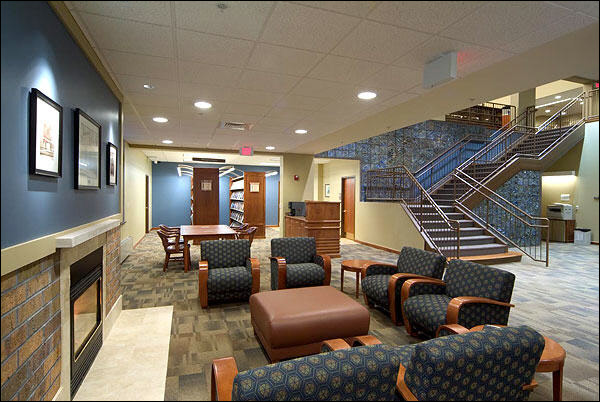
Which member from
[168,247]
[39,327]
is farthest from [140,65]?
Result: [168,247]

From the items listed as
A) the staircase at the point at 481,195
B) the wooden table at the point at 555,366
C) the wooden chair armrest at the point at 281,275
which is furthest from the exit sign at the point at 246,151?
the wooden table at the point at 555,366

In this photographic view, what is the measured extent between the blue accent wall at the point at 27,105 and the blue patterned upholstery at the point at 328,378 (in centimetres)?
95

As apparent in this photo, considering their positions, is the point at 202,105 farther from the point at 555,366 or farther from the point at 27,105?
the point at 555,366

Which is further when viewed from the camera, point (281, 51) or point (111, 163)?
point (111, 163)

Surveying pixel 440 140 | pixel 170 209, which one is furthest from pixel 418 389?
pixel 170 209

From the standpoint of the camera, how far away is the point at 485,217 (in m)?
7.46

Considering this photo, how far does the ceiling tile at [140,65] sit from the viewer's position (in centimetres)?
240

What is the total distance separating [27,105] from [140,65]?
5.04 ft

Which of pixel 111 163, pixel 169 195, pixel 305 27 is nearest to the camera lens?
pixel 305 27

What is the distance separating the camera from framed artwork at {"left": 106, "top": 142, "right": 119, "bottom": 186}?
2850 mm

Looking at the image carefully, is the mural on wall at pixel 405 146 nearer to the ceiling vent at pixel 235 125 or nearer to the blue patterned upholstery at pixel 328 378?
the ceiling vent at pixel 235 125

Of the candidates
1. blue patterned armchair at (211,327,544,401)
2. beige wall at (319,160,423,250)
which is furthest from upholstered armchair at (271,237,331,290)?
beige wall at (319,160,423,250)

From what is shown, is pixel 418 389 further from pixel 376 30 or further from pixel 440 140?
pixel 440 140

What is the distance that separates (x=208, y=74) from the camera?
2.76 m
